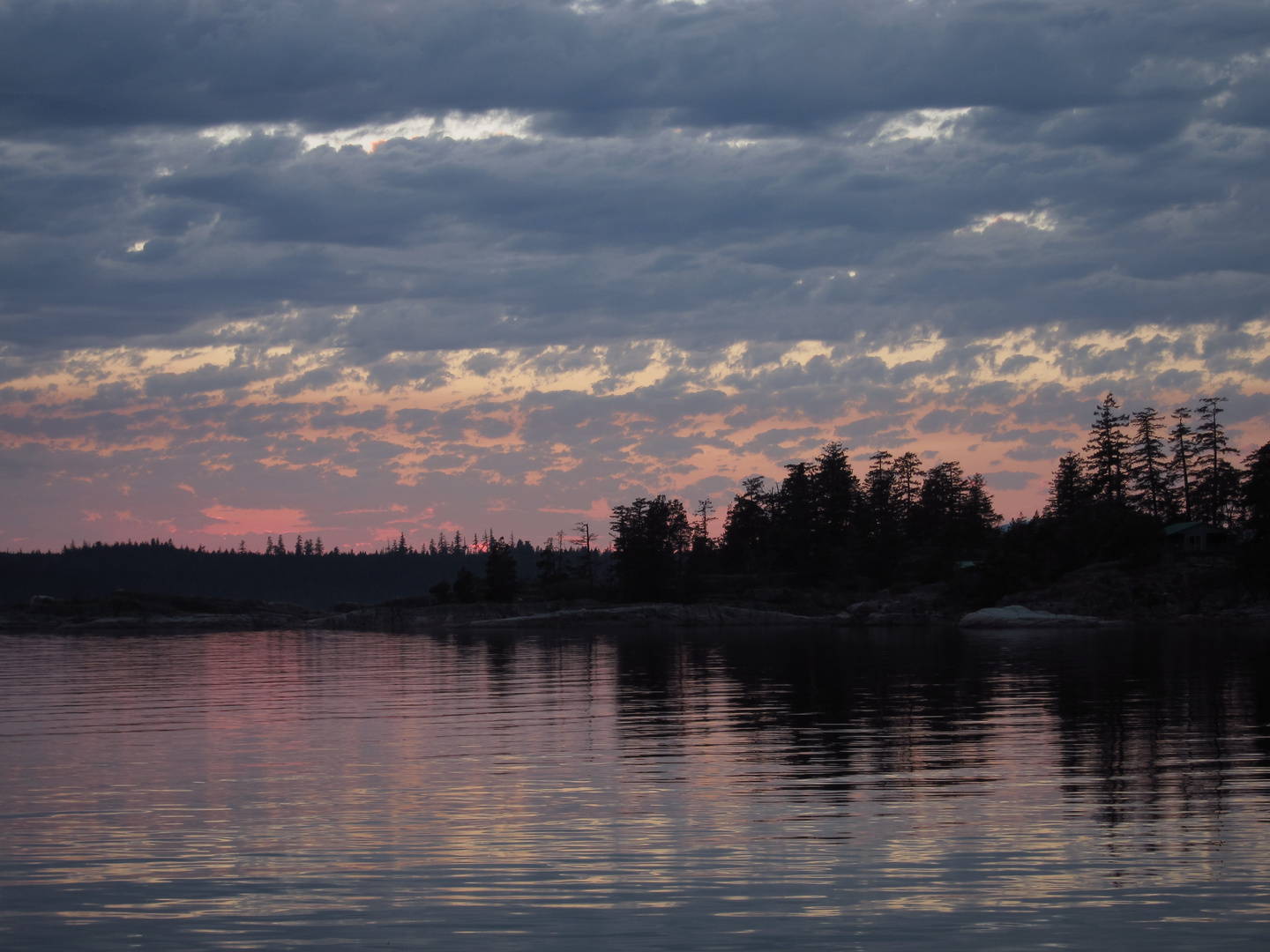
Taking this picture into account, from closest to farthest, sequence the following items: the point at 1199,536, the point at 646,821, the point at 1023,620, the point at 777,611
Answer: the point at 646,821 → the point at 1023,620 → the point at 1199,536 → the point at 777,611

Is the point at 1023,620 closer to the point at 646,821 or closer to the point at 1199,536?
the point at 1199,536

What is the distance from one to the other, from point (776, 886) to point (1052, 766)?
939cm

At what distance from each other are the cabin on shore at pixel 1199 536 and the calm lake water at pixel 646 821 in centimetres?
9873

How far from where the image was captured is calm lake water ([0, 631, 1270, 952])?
945 cm

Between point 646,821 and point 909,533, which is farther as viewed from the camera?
point 909,533

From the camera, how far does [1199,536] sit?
120 metres

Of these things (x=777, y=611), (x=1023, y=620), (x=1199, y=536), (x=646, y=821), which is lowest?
(x=777, y=611)

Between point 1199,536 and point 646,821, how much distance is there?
410 feet

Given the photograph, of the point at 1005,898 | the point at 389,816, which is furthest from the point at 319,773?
the point at 1005,898

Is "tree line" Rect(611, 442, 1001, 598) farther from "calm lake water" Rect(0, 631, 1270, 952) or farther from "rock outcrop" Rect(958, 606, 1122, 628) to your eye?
"calm lake water" Rect(0, 631, 1270, 952)

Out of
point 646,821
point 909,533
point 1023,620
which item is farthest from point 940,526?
point 646,821

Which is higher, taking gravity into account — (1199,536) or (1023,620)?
(1199,536)

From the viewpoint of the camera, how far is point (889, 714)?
87.1ft

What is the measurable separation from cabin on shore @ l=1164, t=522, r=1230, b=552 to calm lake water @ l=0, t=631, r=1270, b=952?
9873cm
